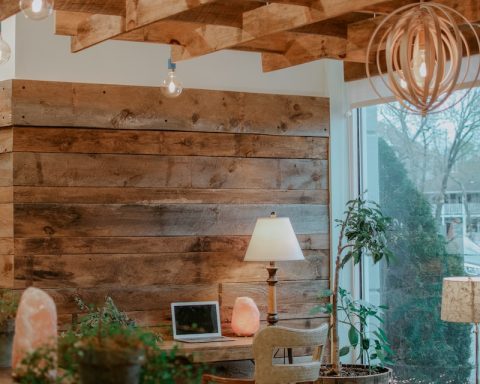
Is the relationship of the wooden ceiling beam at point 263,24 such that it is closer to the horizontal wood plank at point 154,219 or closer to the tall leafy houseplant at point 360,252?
the horizontal wood plank at point 154,219

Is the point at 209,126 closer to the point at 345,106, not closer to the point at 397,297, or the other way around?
the point at 345,106

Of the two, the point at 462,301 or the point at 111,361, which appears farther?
the point at 462,301

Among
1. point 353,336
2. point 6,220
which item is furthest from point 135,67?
point 353,336

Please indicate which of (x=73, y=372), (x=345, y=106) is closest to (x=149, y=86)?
(x=345, y=106)

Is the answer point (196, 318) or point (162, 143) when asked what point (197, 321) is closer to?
point (196, 318)

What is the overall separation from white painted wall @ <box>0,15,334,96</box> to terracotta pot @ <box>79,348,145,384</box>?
12.5ft

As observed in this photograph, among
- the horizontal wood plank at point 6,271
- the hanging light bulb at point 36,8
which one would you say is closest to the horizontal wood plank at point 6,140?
the horizontal wood plank at point 6,271

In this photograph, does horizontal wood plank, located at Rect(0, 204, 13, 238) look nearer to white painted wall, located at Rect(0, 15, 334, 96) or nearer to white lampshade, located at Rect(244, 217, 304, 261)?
white painted wall, located at Rect(0, 15, 334, 96)

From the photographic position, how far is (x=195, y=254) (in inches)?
249

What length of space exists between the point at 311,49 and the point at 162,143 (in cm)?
119

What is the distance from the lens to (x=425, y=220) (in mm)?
6496

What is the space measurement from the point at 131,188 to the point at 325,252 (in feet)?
5.11

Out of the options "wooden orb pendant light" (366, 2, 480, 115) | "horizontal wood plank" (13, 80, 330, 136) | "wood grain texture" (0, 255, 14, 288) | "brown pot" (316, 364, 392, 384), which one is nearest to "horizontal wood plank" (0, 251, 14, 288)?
"wood grain texture" (0, 255, 14, 288)

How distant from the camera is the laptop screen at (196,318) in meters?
6.12
